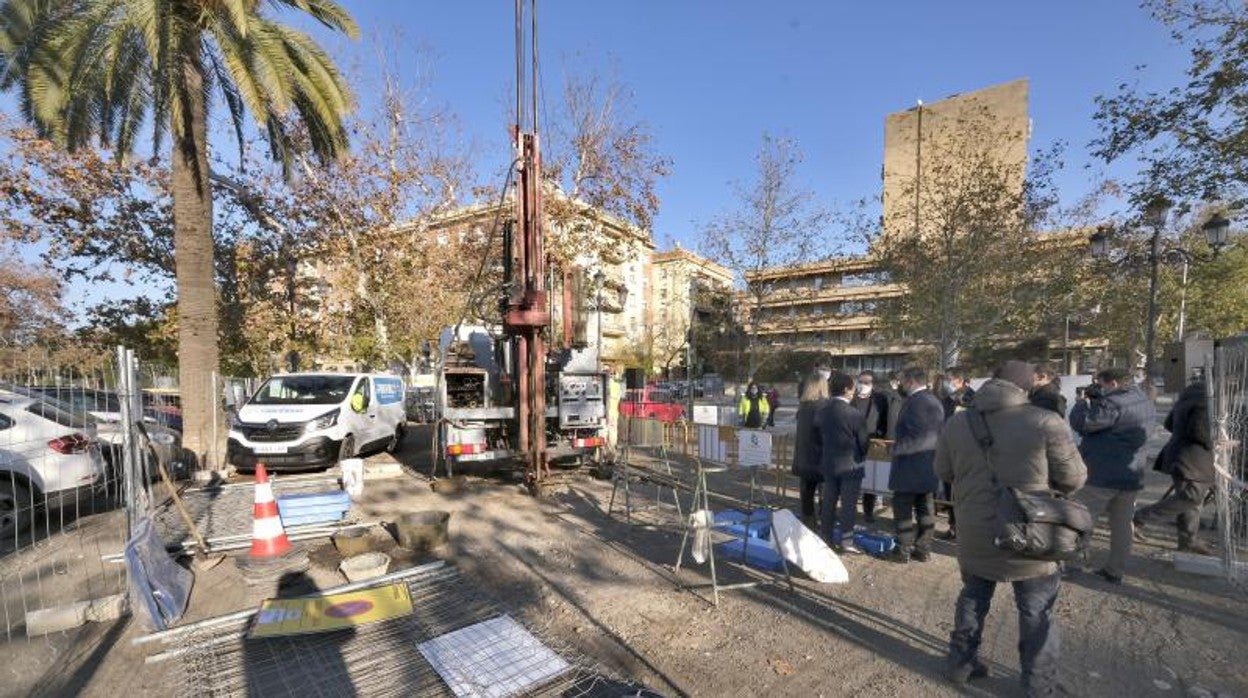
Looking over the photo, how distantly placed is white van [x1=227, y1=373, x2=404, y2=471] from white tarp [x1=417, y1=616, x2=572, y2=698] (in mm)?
6278

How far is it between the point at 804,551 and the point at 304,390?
29.0 ft

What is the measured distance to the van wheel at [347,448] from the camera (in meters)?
8.88

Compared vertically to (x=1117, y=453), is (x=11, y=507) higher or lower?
lower

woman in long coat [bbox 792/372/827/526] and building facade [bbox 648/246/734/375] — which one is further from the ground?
building facade [bbox 648/246/734/375]

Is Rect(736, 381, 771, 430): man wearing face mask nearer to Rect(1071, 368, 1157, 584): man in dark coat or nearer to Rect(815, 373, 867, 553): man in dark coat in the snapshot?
Rect(815, 373, 867, 553): man in dark coat

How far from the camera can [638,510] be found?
678cm

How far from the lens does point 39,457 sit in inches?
221

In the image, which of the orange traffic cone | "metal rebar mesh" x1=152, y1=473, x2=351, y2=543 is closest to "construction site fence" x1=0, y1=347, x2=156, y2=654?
"metal rebar mesh" x1=152, y1=473, x2=351, y2=543

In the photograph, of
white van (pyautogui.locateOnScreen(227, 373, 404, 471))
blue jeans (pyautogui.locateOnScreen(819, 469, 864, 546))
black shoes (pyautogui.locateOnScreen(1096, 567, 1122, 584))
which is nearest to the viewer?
black shoes (pyautogui.locateOnScreen(1096, 567, 1122, 584))

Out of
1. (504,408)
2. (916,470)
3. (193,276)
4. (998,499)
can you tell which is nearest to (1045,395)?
(916,470)

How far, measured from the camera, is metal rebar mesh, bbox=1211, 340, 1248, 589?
444cm

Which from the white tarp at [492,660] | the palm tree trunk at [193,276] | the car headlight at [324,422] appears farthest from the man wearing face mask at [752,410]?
the palm tree trunk at [193,276]

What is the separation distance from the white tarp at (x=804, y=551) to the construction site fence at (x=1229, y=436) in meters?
3.22

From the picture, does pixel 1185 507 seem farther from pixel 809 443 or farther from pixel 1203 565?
pixel 809 443
